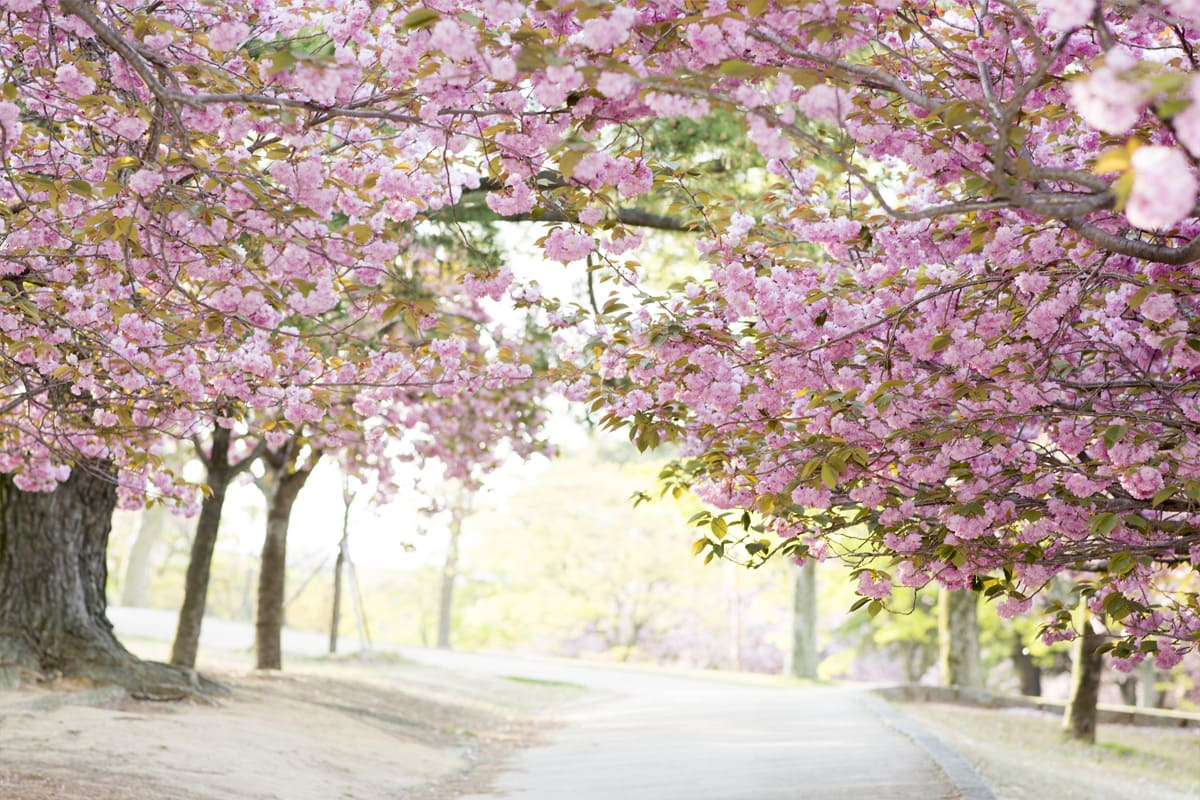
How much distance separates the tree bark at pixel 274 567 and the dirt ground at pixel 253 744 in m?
0.45

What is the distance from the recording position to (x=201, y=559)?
13.4 m

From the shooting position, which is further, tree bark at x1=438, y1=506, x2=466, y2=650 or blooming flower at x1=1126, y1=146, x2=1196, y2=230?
tree bark at x1=438, y1=506, x2=466, y2=650

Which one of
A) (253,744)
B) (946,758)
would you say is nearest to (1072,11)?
(946,758)

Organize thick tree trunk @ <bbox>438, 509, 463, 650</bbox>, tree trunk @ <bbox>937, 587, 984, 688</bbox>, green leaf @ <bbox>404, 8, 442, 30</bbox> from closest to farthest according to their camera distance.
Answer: green leaf @ <bbox>404, 8, 442, 30</bbox>
tree trunk @ <bbox>937, 587, 984, 688</bbox>
thick tree trunk @ <bbox>438, 509, 463, 650</bbox>

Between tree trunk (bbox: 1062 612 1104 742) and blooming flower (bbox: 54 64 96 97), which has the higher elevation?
blooming flower (bbox: 54 64 96 97)

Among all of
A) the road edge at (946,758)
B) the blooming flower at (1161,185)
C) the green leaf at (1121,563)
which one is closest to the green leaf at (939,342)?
the green leaf at (1121,563)

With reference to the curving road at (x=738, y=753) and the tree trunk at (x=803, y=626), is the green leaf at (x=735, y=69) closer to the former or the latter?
the curving road at (x=738, y=753)

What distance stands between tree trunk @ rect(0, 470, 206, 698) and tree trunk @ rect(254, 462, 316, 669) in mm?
3733

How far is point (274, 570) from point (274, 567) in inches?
1.6

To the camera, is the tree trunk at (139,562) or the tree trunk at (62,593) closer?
the tree trunk at (62,593)

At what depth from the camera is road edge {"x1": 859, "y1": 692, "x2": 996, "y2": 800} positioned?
7.49 metres

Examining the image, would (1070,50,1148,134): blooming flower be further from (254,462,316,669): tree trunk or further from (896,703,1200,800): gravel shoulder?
(254,462,316,669): tree trunk

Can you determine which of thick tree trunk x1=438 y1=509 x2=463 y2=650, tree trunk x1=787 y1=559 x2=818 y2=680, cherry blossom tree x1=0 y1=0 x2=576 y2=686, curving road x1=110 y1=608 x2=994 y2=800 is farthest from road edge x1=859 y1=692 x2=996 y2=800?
thick tree trunk x1=438 y1=509 x2=463 y2=650

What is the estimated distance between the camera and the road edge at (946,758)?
7488 millimetres
